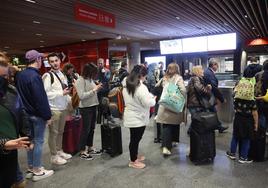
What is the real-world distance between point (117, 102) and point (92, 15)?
7.93 feet

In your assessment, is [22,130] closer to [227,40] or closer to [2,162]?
[2,162]

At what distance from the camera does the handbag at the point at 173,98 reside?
336cm

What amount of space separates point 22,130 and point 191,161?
7.92 ft

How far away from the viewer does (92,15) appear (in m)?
5.17

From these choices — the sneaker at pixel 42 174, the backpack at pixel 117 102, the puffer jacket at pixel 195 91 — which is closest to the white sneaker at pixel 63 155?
the sneaker at pixel 42 174

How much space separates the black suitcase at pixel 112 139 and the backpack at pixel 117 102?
23 cm

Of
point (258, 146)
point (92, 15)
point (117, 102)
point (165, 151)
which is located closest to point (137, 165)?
point (165, 151)

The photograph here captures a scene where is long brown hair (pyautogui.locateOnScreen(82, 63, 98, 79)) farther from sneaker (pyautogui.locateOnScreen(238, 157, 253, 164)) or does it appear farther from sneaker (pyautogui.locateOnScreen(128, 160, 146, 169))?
sneaker (pyautogui.locateOnScreen(238, 157, 253, 164))

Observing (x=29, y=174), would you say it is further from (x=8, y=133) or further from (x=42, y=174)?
(x=8, y=133)

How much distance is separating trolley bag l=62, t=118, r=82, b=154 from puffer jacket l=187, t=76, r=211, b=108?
1821 millimetres

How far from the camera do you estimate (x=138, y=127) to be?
10.1ft

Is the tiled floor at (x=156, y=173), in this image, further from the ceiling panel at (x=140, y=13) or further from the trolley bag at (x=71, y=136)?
the ceiling panel at (x=140, y=13)

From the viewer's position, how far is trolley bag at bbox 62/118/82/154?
3672mm

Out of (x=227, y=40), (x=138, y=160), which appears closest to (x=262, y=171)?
(x=138, y=160)
